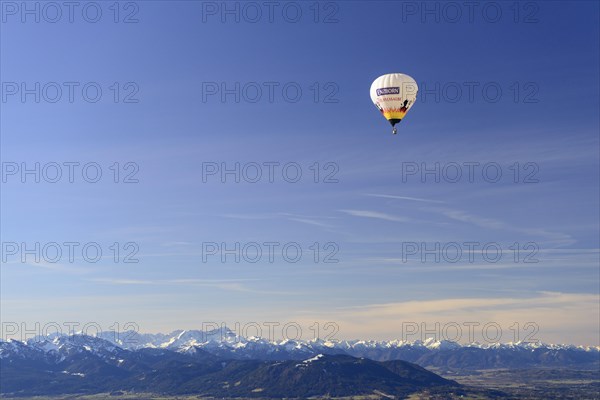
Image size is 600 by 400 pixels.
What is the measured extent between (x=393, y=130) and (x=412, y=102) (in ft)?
56.1

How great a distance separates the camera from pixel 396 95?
163m

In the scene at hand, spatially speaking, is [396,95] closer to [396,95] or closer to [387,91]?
[396,95]

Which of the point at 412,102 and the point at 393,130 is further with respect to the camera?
the point at 412,102

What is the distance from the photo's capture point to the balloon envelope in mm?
162750

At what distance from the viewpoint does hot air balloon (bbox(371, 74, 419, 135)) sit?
162750 mm

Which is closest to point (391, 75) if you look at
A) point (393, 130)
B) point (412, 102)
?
point (412, 102)

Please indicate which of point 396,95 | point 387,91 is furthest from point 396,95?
point 387,91

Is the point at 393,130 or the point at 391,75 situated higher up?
the point at 391,75

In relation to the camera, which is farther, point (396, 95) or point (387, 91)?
point (387, 91)

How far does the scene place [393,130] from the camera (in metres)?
151

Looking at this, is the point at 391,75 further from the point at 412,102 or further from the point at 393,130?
the point at 393,130

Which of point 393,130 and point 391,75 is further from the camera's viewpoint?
point 391,75

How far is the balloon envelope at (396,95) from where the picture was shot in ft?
534

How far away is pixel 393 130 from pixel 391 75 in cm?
2029
